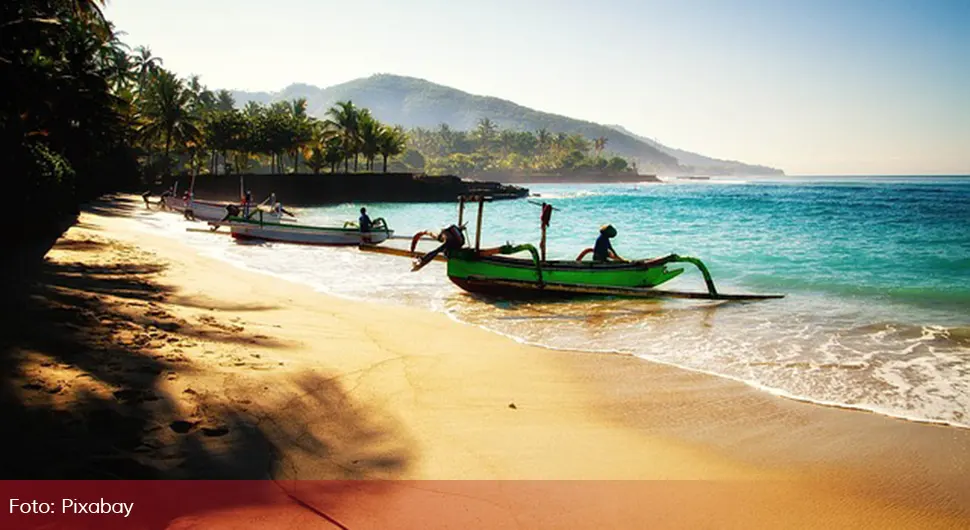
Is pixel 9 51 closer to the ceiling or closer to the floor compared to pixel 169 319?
closer to the ceiling

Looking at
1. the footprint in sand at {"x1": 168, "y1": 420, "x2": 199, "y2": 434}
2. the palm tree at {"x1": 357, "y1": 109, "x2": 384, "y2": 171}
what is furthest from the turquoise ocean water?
the palm tree at {"x1": 357, "y1": 109, "x2": 384, "y2": 171}

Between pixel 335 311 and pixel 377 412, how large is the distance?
553 cm

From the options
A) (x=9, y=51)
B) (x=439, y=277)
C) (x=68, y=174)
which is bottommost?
(x=439, y=277)

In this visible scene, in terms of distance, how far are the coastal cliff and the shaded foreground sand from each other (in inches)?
1874

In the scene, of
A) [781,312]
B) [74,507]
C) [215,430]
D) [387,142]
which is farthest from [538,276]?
[387,142]

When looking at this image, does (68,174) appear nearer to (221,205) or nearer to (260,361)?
(221,205)

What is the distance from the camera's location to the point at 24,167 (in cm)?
1283

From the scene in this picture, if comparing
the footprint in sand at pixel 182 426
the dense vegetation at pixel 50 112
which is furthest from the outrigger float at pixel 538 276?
the dense vegetation at pixel 50 112

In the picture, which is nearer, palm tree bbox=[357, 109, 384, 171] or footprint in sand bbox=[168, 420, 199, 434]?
footprint in sand bbox=[168, 420, 199, 434]

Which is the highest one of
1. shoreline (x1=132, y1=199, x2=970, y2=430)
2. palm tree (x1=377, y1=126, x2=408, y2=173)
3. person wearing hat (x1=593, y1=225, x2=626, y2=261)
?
palm tree (x1=377, y1=126, x2=408, y2=173)

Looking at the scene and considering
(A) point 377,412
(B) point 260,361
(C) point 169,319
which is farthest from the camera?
(C) point 169,319

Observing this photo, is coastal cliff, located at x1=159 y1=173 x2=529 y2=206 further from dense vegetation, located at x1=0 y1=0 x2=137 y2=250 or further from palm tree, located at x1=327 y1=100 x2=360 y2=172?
dense vegetation, located at x1=0 y1=0 x2=137 y2=250

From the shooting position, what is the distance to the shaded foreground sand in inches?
162

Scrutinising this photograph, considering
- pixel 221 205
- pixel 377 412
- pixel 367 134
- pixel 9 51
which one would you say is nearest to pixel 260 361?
pixel 377 412
